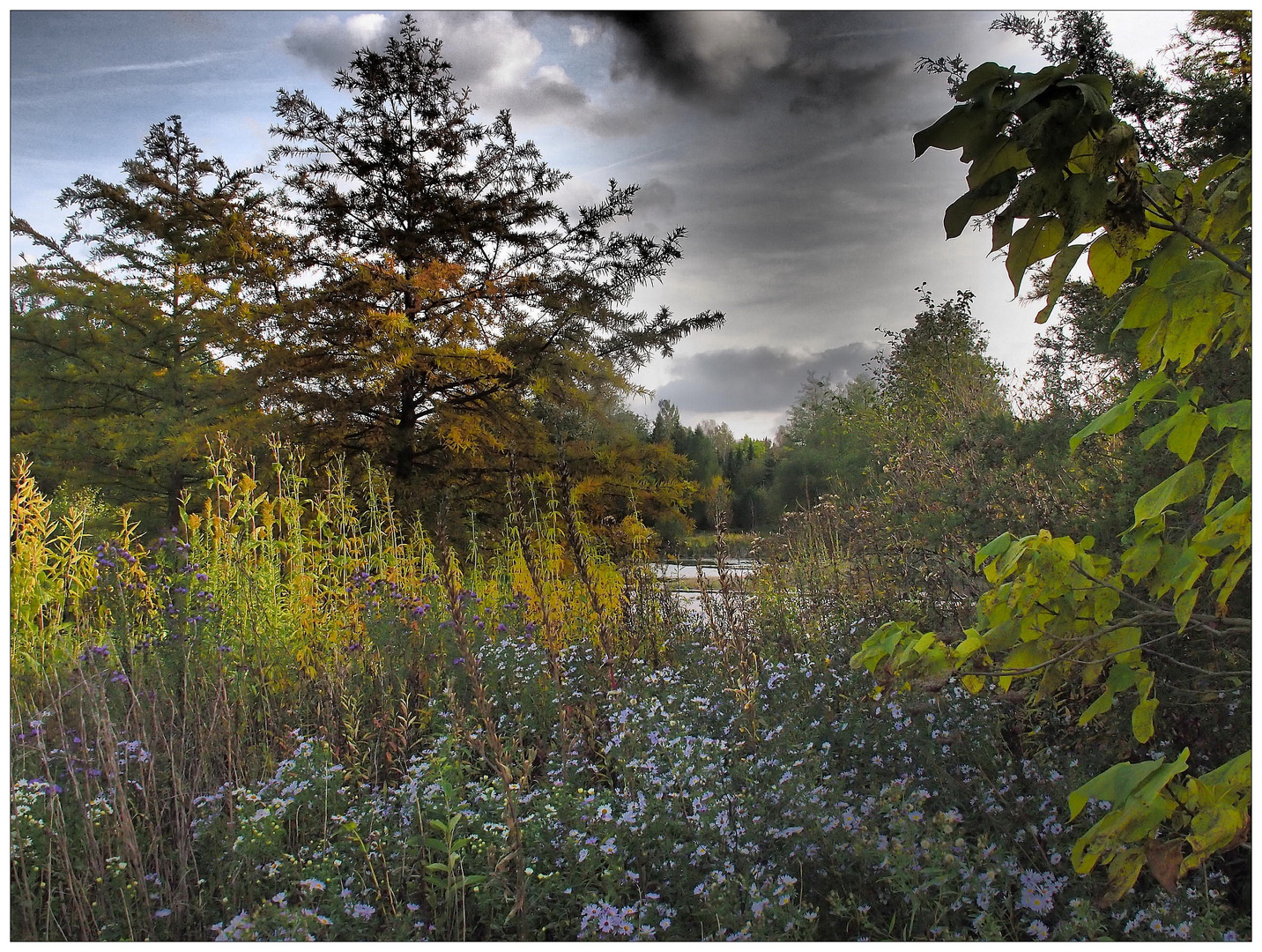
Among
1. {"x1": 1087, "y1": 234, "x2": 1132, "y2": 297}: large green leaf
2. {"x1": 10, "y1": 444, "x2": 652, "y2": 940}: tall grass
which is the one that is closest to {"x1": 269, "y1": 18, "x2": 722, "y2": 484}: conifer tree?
{"x1": 10, "y1": 444, "x2": 652, "y2": 940}: tall grass

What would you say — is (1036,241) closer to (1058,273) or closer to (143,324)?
(1058,273)

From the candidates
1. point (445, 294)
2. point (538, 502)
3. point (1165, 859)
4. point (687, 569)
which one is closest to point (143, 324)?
point (445, 294)

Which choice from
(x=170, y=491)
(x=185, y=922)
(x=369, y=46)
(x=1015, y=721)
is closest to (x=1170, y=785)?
(x=1015, y=721)

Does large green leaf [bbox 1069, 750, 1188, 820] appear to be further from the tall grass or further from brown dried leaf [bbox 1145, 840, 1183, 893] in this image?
the tall grass

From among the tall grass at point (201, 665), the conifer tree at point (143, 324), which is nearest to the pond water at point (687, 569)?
the tall grass at point (201, 665)

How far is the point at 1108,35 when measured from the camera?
2.84 meters

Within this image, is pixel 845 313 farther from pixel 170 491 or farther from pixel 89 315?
pixel 170 491

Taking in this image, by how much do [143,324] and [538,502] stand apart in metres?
2.72

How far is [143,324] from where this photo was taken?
11.7 ft

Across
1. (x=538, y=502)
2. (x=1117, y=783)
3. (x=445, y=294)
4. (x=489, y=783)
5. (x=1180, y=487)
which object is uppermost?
(x=445, y=294)

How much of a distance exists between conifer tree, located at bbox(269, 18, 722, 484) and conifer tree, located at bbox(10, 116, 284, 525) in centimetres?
47

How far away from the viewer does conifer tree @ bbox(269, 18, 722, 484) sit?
4.95 metres

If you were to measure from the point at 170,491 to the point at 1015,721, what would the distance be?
4087 mm

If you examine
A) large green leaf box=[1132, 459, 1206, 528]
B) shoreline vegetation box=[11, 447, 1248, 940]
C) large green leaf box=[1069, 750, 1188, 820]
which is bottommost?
shoreline vegetation box=[11, 447, 1248, 940]
